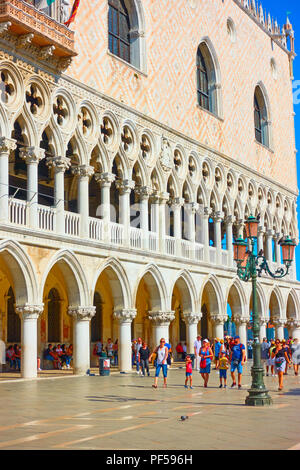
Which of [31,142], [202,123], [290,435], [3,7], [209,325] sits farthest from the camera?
[209,325]

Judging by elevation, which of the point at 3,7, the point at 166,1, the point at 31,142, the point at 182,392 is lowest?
the point at 182,392

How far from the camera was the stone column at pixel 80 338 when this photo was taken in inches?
694

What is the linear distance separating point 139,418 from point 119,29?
14664mm

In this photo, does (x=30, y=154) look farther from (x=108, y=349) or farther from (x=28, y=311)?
(x=108, y=349)

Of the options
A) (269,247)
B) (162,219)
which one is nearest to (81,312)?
(162,219)

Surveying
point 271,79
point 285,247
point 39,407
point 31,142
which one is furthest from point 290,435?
point 271,79

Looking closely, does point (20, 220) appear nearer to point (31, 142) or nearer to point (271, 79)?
point (31, 142)

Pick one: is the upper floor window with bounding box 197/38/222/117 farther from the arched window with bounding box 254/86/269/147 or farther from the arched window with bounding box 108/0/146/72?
the arched window with bounding box 108/0/146/72

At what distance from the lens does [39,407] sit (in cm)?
1051

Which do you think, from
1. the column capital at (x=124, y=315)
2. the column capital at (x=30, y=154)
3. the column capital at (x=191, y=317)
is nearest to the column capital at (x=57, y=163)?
the column capital at (x=30, y=154)

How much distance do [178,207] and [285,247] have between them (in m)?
9.79

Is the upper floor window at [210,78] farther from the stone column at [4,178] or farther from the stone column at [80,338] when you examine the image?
the stone column at [4,178]

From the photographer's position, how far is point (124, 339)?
63.4 ft

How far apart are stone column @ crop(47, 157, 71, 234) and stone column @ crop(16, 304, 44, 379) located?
85.5 inches
